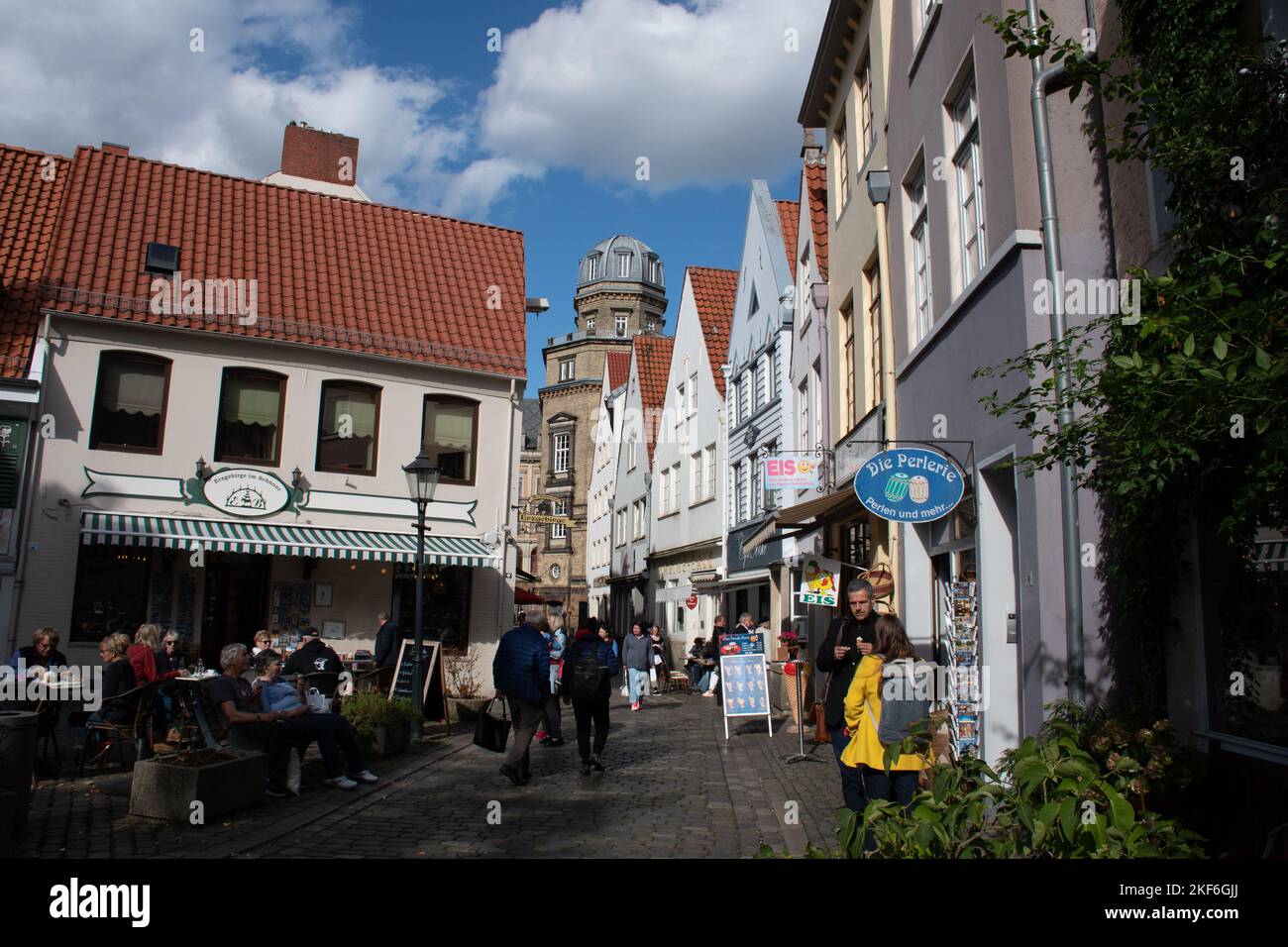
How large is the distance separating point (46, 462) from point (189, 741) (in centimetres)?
904

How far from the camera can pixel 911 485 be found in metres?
9.12

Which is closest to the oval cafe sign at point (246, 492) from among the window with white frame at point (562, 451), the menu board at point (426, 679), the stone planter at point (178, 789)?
the menu board at point (426, 679)

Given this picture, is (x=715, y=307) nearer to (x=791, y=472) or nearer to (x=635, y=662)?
(x=635, y=662)

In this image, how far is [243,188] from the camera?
68.4 ft

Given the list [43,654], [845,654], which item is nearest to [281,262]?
[43,654]

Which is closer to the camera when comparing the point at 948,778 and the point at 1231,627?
the point at 948,778

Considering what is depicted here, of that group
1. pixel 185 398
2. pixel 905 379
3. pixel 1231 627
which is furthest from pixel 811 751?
pixel 185 398

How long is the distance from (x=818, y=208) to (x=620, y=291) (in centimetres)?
4977

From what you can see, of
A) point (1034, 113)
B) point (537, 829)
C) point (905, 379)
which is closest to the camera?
point (537, 829)

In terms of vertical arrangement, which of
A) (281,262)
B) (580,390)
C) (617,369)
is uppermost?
(580,390)

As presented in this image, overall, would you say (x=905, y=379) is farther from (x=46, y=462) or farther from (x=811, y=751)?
(x=46, y=462)

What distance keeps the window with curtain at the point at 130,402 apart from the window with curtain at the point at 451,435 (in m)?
4.47

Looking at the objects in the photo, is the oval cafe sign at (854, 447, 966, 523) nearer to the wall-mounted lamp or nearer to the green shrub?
the wall-mounted lamp

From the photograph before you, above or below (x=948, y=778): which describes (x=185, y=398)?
above
